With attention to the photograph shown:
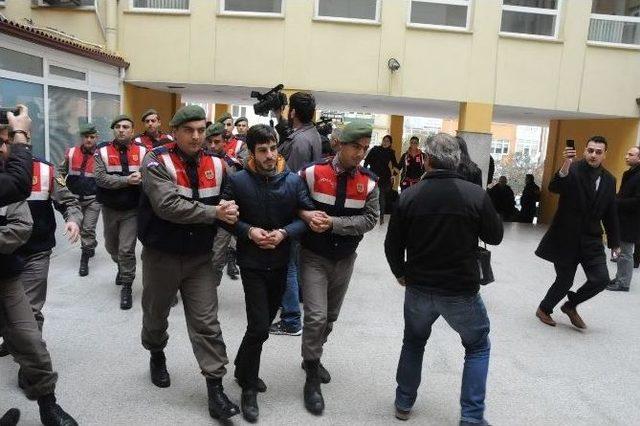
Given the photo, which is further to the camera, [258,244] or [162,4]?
[162,4]

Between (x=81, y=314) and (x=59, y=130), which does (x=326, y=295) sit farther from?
(x=59, y=130)

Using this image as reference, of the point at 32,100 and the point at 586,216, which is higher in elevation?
the point at 32,100

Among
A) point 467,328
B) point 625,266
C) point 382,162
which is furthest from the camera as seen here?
point 382,162

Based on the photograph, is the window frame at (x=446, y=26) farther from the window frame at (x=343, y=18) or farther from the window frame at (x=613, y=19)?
the window frame at (x=613, y=19)

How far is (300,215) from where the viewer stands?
332cm

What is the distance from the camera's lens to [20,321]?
109 inches

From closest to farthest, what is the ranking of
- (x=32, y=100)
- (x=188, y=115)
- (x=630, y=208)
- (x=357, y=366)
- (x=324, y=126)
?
1. (x=188, y=115)
2. (x=357, y=366)
3. (x=324, y=126)
4. (x=630, y=208)
5. (x=32, y=100)

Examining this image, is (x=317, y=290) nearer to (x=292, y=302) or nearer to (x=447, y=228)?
(x=447, y=228)

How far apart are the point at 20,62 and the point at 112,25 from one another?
11.7 feet

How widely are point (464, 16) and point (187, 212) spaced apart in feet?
32.4

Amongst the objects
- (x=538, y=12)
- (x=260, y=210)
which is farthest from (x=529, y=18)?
(x=260, y=210)

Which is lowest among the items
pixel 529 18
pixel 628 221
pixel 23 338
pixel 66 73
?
pixel 23 338

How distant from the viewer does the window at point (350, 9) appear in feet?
35.8

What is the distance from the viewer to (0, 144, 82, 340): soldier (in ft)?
11.3
